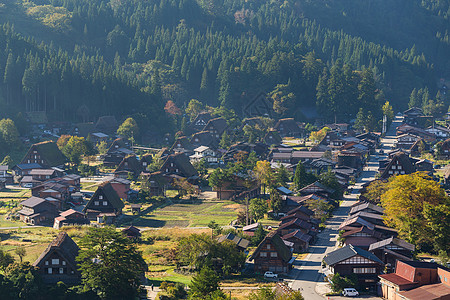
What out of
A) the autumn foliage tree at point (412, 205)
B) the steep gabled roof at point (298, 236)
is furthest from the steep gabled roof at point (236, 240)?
the autumn foliage tree at point (412, 205)

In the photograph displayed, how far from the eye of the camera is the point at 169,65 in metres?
150

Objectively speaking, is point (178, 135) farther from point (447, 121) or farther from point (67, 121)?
point (447, 121)

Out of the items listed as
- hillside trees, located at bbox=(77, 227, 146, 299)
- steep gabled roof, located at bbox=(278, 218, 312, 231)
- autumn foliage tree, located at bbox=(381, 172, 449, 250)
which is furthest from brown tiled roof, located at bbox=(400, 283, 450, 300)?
hillside trees, located at bbox=(77, 227, 146, 299)

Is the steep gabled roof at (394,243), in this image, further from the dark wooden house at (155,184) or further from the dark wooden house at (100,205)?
the dark wooden house at (155,184)

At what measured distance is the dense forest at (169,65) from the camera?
387 feet

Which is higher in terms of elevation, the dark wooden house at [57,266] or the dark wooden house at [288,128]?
the dark wooden house at [57,266]

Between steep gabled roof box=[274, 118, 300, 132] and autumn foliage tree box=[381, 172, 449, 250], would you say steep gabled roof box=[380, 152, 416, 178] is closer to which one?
autumn foliage tree box=[381, 172, 449, 250]

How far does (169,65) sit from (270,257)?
338 ft

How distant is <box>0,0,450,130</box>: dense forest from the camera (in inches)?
4646

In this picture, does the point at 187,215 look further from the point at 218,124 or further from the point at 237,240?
the point at 218,124

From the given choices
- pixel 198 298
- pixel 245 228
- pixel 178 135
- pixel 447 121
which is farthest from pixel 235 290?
pixel 447 121

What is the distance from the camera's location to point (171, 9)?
19138 cm

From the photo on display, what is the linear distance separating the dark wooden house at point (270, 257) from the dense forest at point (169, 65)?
67816mm

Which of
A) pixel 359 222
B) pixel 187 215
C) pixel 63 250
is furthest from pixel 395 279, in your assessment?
pixel 187 215
